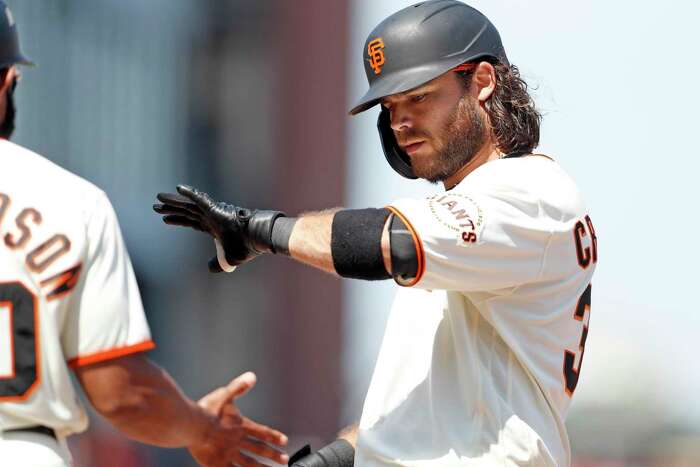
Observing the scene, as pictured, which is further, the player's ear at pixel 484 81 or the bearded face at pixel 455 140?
the player's ear at pixel 484 81

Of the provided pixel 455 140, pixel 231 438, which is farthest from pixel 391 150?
pixel 231 438

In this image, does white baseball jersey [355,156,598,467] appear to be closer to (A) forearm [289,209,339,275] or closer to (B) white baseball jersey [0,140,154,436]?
(A) forearm [289,209,339,275]

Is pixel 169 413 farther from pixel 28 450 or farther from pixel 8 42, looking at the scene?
pixel 8 42

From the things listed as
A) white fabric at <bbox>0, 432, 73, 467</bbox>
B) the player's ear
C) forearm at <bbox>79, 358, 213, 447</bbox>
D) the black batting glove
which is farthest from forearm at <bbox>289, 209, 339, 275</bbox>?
white fabric at <bbox>0, 432, 73, 467</bbox>

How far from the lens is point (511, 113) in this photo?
5188mm

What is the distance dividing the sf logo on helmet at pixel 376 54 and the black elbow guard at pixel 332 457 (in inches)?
52.9

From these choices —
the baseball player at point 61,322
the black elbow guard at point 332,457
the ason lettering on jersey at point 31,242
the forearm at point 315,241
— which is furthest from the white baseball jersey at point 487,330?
the ason lettering on jersey at point 31,242

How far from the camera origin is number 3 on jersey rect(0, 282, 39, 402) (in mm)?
4000

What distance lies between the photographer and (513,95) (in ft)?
17.3

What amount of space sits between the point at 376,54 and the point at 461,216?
0.95m

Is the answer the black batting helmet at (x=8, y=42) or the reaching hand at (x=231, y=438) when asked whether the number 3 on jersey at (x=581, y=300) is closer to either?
the reaching hand at (x=231, y=438)

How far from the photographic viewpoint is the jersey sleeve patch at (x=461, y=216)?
4.46 metres

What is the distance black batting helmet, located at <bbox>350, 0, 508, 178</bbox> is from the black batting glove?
657 millimetres

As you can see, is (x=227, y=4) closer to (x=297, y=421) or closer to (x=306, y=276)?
(x=306, y=276)
